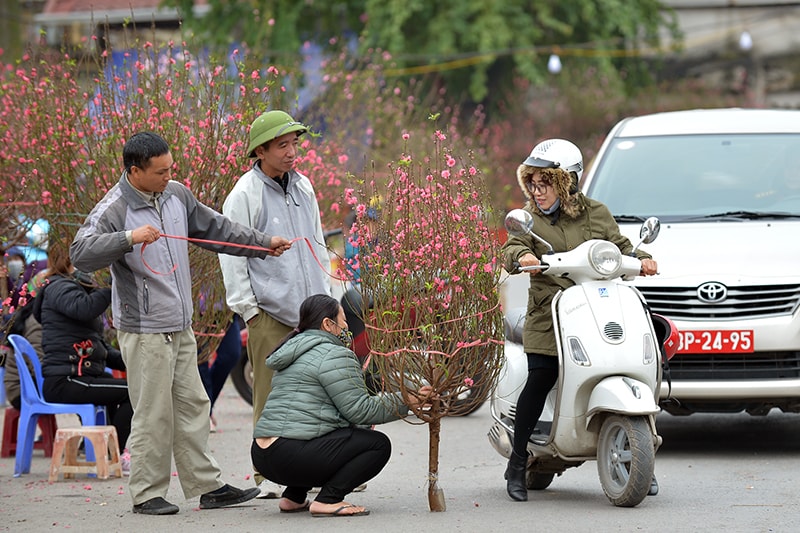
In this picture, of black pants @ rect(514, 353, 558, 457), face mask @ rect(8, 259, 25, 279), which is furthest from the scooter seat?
face mask @ rect(8, 259, 25, 279)

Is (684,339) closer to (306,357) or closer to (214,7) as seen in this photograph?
(306,357)

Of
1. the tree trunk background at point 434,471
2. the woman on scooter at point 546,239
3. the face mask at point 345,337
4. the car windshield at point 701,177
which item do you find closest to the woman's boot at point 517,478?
the woman on scooter at point 546,239

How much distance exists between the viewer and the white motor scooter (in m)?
7.11

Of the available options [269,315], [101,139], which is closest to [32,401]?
[101,139]

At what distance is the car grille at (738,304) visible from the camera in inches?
351

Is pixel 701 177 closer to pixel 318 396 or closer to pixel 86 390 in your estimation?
pixel 318 396

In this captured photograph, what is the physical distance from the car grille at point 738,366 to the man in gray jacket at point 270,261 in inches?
96.1

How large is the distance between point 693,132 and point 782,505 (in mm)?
4015

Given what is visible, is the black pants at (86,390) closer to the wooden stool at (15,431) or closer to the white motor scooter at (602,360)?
the wooden stool at (15,431)

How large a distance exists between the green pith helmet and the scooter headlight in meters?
1.74

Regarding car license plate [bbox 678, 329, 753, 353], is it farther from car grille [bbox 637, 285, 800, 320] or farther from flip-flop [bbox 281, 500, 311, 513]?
flip-flop [bbox 281, 500, 311, 513]

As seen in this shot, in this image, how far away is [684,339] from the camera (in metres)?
8.94

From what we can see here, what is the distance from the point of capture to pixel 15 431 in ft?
34.1

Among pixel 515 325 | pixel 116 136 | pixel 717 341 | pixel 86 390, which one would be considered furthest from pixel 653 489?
pixel 116 136
